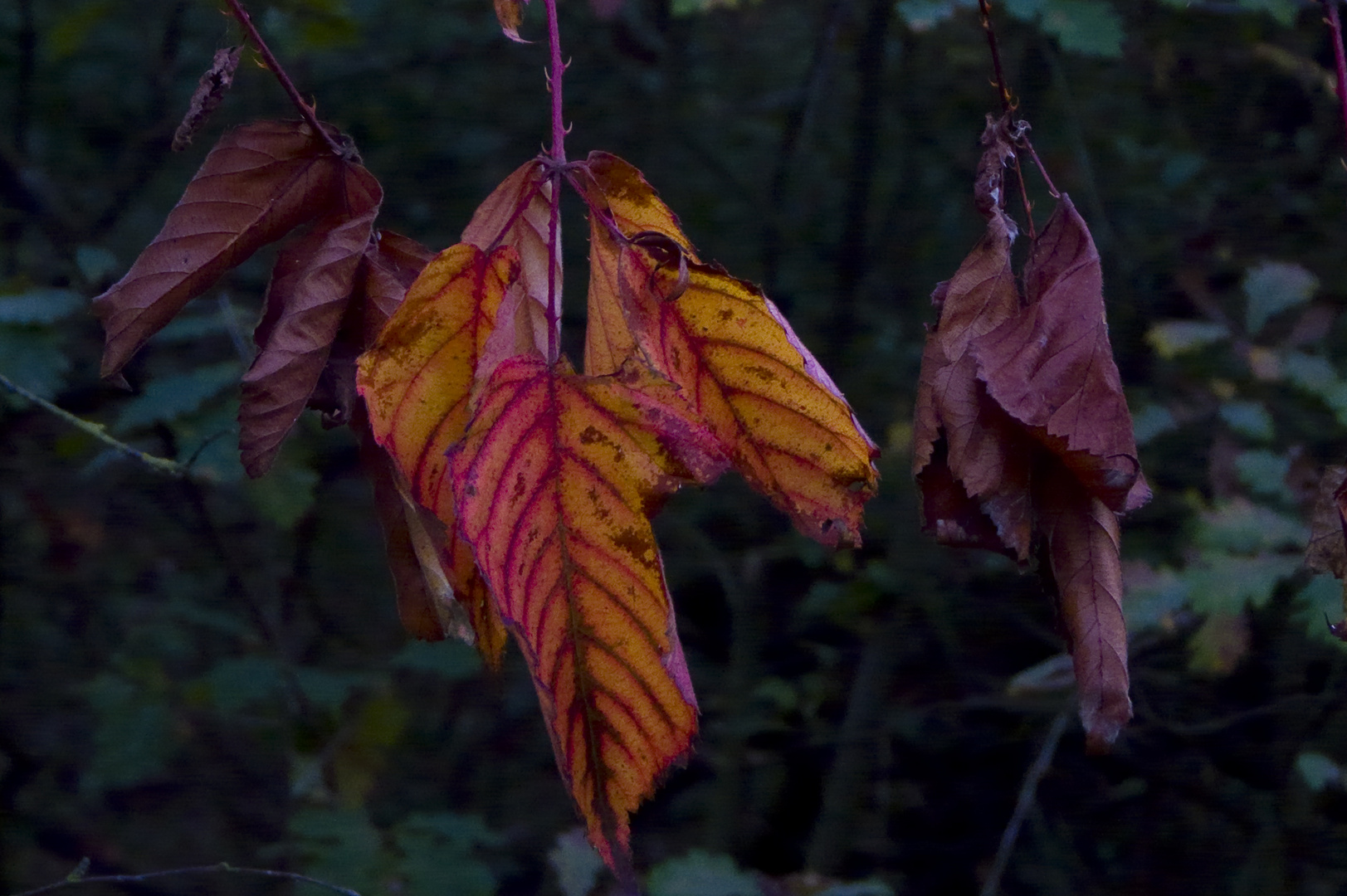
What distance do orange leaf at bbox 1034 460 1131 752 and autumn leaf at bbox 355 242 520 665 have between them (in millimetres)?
250

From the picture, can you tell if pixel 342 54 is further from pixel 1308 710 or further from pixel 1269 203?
pixel 1308 710

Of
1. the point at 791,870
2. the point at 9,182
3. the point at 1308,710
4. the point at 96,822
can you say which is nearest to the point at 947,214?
the point at 1308,710

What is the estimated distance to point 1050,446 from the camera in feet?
1.54

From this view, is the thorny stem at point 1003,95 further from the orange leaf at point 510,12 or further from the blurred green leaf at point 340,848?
the blurred green leaf at point 340,848

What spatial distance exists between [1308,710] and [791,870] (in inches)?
34.0

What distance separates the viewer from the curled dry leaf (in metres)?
0.47

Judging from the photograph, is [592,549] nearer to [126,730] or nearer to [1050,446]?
[1050,446]

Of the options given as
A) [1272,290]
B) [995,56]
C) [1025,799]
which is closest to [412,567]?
[995,56]

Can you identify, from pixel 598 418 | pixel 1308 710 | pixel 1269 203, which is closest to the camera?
pixel 598 418

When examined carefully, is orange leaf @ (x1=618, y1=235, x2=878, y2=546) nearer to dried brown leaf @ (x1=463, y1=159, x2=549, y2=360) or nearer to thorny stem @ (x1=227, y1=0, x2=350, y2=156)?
dried brown leaf @ (x1=463, y1=159, x2=549, y2=360)

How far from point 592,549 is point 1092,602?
225 mm

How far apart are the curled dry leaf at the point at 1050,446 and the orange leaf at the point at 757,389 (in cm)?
8

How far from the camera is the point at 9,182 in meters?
1.80

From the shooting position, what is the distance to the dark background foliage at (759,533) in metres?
1.82
